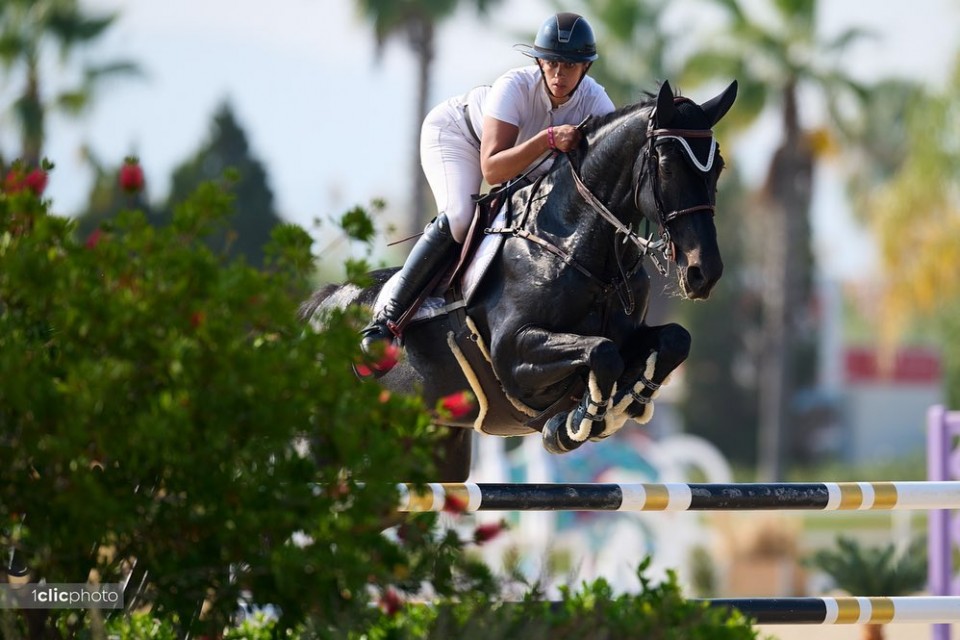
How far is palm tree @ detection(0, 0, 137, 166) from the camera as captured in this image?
23.1 metres

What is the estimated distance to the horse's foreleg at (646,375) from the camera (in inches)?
212

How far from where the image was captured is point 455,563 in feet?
11.1

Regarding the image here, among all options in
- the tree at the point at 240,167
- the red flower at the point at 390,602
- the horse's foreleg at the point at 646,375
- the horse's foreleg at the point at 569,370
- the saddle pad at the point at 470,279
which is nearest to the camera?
the red flower at the point at 390,602

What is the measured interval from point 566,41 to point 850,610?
2.38m

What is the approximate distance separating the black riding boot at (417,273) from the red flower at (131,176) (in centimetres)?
219

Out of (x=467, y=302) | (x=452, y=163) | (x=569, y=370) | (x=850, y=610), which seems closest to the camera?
(x=850, y=610)

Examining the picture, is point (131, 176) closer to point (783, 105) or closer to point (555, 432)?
point (555, 432)

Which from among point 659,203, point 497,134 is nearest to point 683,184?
point 659,203

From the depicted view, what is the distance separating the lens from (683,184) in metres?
5.29

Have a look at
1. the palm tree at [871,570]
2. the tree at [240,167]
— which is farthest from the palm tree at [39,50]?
the palm tree at [871,570]

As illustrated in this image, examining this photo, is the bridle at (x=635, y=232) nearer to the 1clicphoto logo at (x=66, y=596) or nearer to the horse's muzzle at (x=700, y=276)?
the horse's muzzle at (x=700, y=276)

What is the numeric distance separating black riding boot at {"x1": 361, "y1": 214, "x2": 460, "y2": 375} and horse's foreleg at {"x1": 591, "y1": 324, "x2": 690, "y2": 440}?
3.09ft

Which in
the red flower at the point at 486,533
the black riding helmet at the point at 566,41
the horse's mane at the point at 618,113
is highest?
the black riding helmet at the point at 566,41

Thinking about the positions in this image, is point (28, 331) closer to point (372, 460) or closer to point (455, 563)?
point (372, 460)
